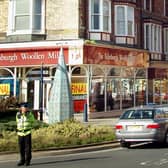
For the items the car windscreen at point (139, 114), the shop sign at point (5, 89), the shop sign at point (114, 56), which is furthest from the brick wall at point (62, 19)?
the car windscreen at point (139, 114)

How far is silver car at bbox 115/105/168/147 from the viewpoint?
56.5 feet

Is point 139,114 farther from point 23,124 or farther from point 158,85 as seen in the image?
point 158,85

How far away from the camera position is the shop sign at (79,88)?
3187cm

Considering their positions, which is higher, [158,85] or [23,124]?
[158,85]

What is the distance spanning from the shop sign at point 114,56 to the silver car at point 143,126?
12.7m

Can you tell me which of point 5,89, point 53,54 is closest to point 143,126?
point 53,54

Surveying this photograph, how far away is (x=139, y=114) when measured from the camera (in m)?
18.1

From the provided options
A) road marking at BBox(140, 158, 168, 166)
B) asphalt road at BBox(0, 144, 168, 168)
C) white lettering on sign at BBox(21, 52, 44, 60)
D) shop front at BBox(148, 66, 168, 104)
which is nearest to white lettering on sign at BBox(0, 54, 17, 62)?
white lettering on sign at BBox(21, 52, 44, 60)

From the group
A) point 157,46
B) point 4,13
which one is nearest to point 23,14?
point 4,13

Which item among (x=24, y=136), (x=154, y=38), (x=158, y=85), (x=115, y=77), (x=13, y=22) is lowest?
(x=24, y=136)

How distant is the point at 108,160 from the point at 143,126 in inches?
128

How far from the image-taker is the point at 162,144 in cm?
1811

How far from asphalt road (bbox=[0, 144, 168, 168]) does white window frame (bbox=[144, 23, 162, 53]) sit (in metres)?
23.5

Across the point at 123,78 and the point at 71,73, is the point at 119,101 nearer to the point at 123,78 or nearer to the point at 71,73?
the point at 123,78
